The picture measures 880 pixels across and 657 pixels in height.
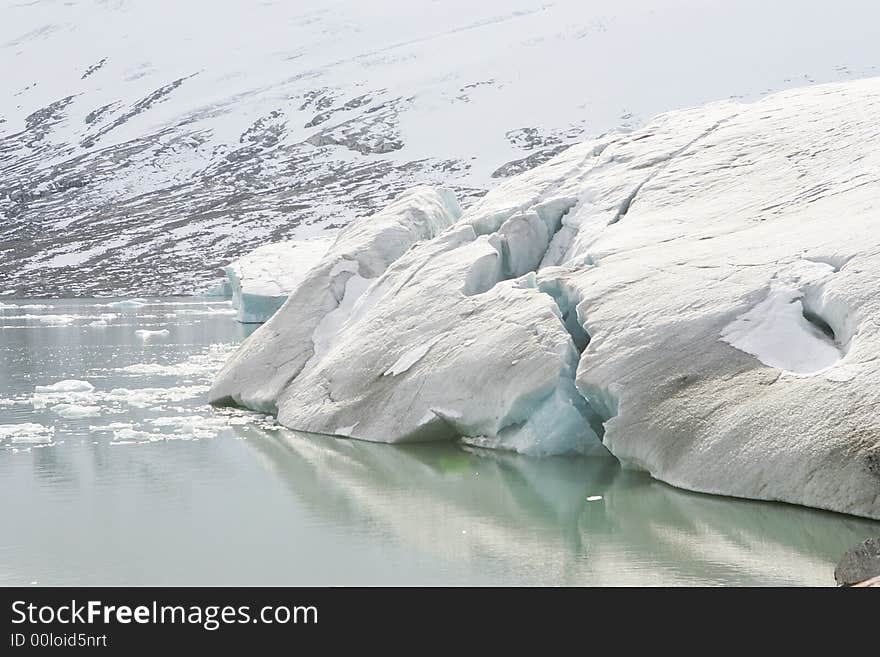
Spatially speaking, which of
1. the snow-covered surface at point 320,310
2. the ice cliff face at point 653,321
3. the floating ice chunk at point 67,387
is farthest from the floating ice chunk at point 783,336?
the floating ice chunk at point 67,387

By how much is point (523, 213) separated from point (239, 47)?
5814 inches

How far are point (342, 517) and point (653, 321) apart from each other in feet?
10.7

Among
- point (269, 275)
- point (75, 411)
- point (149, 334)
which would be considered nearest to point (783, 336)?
point (75, 411)

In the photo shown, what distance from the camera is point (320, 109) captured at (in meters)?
114

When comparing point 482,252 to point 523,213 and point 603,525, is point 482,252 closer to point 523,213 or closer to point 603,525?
point 523,213

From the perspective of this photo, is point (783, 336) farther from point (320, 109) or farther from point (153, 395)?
point (320, 109)

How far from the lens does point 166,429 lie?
13.5 metres

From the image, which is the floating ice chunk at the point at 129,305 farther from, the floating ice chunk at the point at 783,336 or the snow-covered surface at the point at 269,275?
the floating ice chunk at the point at 783,336

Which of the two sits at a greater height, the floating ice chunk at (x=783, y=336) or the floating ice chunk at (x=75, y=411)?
the floating ice chunk at (x=783, y=336)

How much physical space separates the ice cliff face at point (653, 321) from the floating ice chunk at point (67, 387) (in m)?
3.20

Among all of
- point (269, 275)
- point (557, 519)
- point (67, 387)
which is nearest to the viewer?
point (557, 519)

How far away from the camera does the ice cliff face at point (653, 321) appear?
853cm

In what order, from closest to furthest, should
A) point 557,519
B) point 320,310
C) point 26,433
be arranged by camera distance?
point 557,519 → point 26,433 → point 320,310

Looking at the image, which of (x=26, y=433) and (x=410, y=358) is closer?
(x=410, y=358)
